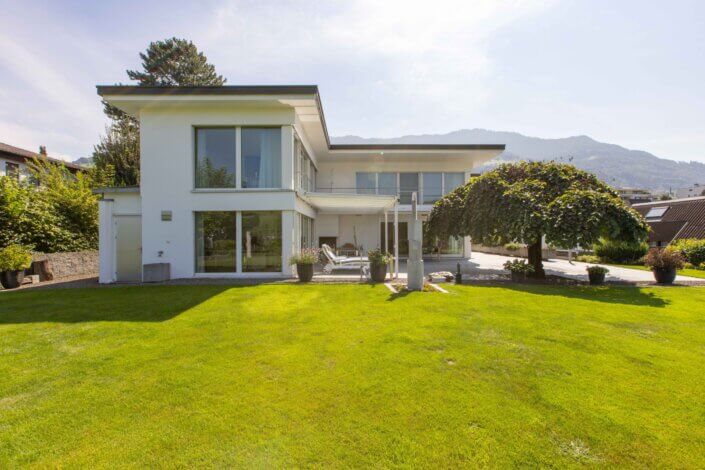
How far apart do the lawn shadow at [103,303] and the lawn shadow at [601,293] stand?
373 inches

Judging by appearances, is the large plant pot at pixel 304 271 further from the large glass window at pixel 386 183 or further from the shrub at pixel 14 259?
the large glass window at pixel 386 183

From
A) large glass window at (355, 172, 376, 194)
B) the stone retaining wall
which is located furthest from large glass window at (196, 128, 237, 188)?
large glass window at (355, 172, 376, 194)

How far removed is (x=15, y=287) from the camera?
421 inches

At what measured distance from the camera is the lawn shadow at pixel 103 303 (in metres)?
6.89

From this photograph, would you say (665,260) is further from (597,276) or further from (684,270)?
(684,270)

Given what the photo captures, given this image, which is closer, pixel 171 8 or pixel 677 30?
pixel 677 30

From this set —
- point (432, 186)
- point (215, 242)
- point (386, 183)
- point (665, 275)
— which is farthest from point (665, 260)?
point (215, 242)

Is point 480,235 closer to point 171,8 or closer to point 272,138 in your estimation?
point 272,138

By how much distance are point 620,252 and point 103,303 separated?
82.5 ft

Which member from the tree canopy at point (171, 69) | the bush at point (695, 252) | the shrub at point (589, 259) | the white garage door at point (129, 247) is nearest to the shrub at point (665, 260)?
the bush at point (695, 252)

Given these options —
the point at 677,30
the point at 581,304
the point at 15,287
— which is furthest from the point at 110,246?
the point at 677,30

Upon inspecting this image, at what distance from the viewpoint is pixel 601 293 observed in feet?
32.8

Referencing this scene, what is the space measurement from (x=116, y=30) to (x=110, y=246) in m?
7.81

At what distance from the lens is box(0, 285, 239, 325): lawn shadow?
6.89 metres
